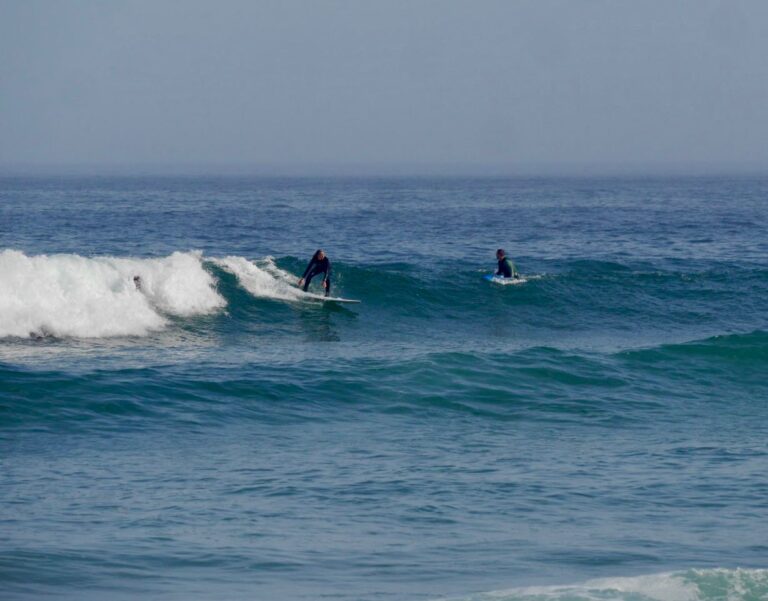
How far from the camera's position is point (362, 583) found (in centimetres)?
952

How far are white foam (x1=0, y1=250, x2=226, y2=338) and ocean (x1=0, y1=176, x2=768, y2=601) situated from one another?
0.07 metres

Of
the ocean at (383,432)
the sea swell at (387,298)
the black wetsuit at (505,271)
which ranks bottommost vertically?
the ocean at (383,432)

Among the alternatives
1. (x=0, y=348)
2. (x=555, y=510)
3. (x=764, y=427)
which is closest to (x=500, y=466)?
(x=555, y=510)

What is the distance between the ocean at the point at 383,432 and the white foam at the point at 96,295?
0.07 m

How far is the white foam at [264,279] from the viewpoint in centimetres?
2845

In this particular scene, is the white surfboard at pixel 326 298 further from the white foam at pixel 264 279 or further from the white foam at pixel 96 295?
the white foam at pixel 96 295

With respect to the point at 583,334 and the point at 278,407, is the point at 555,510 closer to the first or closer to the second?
the point at 278,407

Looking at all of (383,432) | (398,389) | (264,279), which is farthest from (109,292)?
(383,432)

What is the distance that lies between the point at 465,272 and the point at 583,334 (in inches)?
274

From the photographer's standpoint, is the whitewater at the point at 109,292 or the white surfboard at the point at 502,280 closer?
the whitewater at the point at 109,292

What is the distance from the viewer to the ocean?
9938 mm

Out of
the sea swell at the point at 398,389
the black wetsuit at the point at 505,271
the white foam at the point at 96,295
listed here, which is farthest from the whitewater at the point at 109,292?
the black wetsuit at the point at 505,271

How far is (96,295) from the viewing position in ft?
80.0

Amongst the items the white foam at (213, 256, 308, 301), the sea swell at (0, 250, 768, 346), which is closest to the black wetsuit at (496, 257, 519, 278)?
the sea swell at (0, 250, 768, 346)
